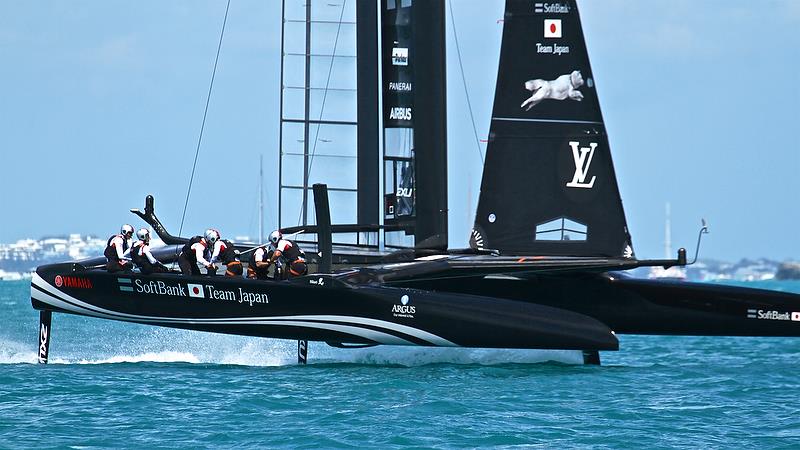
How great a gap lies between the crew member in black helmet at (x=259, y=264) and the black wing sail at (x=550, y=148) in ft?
8.21

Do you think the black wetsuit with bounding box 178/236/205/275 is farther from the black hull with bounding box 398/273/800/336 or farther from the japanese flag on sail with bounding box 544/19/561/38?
the japanese flag on sail with bounding box 544/19/561/38

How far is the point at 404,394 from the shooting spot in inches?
445

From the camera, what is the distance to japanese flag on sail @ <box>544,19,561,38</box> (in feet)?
46.5

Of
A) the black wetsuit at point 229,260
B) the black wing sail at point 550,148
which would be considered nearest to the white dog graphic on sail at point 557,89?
the black wing sail at point 550,148

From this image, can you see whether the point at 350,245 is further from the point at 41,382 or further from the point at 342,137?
the point at 41,382

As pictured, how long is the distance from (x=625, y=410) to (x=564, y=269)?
2813mm

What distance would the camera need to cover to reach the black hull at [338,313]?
12523 mm

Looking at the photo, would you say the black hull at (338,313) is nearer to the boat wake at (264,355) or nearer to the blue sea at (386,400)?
the blue sea at (386,400)

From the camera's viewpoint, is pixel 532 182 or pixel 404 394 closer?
pixel 404 394

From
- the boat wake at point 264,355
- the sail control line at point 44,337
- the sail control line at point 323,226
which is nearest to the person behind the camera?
the sail control line at point 323,226

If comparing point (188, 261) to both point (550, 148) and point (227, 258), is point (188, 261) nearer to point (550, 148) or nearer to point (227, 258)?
point (227, 258)

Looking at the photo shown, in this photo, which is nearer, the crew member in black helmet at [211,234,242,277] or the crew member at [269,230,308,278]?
the crew member at [269,230,308,278]

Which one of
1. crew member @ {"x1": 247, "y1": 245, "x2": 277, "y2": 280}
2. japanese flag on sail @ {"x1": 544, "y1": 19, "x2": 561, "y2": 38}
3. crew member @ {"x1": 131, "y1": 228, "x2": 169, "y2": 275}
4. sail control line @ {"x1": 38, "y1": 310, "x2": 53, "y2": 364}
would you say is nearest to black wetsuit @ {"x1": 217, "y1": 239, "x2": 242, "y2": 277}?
crew member @ {"x1": 247, "y1": 245, "x2": 277, "y2": 280}

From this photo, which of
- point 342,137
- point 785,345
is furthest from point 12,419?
point 785,345
